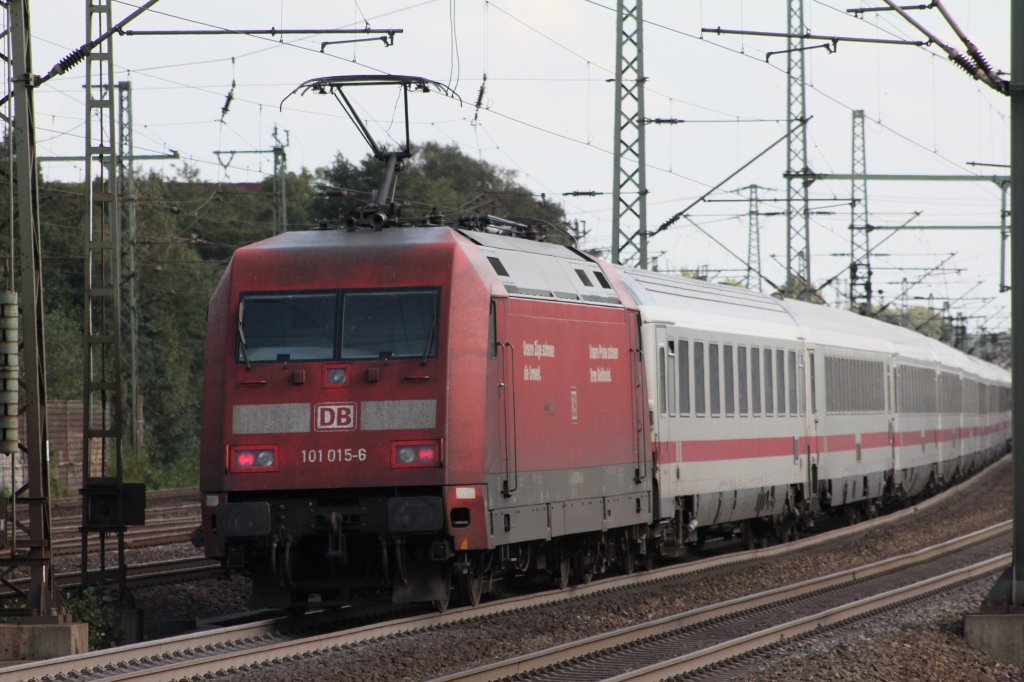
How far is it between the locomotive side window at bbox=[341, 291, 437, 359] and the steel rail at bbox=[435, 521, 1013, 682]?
9.22 feet

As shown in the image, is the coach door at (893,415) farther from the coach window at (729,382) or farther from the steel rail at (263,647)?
the steel rail at (263,647)

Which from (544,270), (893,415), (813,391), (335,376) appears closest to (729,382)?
(813,391)

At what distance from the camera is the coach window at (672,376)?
1844 cm

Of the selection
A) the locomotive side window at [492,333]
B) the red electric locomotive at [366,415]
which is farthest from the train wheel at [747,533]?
the locomotive side window at [492,333]

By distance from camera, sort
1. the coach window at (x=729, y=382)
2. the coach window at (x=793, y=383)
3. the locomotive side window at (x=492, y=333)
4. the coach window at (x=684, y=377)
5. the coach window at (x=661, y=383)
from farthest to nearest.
Answer: the coach window at (x=793, y=383) < the coach window at (x=729, y=382) < the coach window at (x=684, y=377) < the coach window at (x=661, y=383) < the locomotive side window at (x=492, y=333)

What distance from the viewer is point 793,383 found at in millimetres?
23484

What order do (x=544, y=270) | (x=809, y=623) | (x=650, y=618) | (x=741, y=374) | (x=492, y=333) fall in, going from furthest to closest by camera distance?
(x=741, y=374) → (x=544, y=270) → (x=650, y=618) → (x=809, y=623) → (x=492, y=333)

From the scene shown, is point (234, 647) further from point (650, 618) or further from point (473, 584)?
point (650, 618)

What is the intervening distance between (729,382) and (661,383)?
115 inches

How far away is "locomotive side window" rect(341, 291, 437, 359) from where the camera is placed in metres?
13.6

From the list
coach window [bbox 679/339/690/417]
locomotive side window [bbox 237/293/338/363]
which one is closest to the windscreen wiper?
locomotive side window [bbox 237/293/338/363]

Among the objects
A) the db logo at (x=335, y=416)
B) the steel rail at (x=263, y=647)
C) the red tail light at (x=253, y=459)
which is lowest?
the steel rail at (x=263, y=647)

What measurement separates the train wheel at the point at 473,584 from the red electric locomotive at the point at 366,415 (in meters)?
0.05

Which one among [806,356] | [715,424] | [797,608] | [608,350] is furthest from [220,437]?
[806,356]
